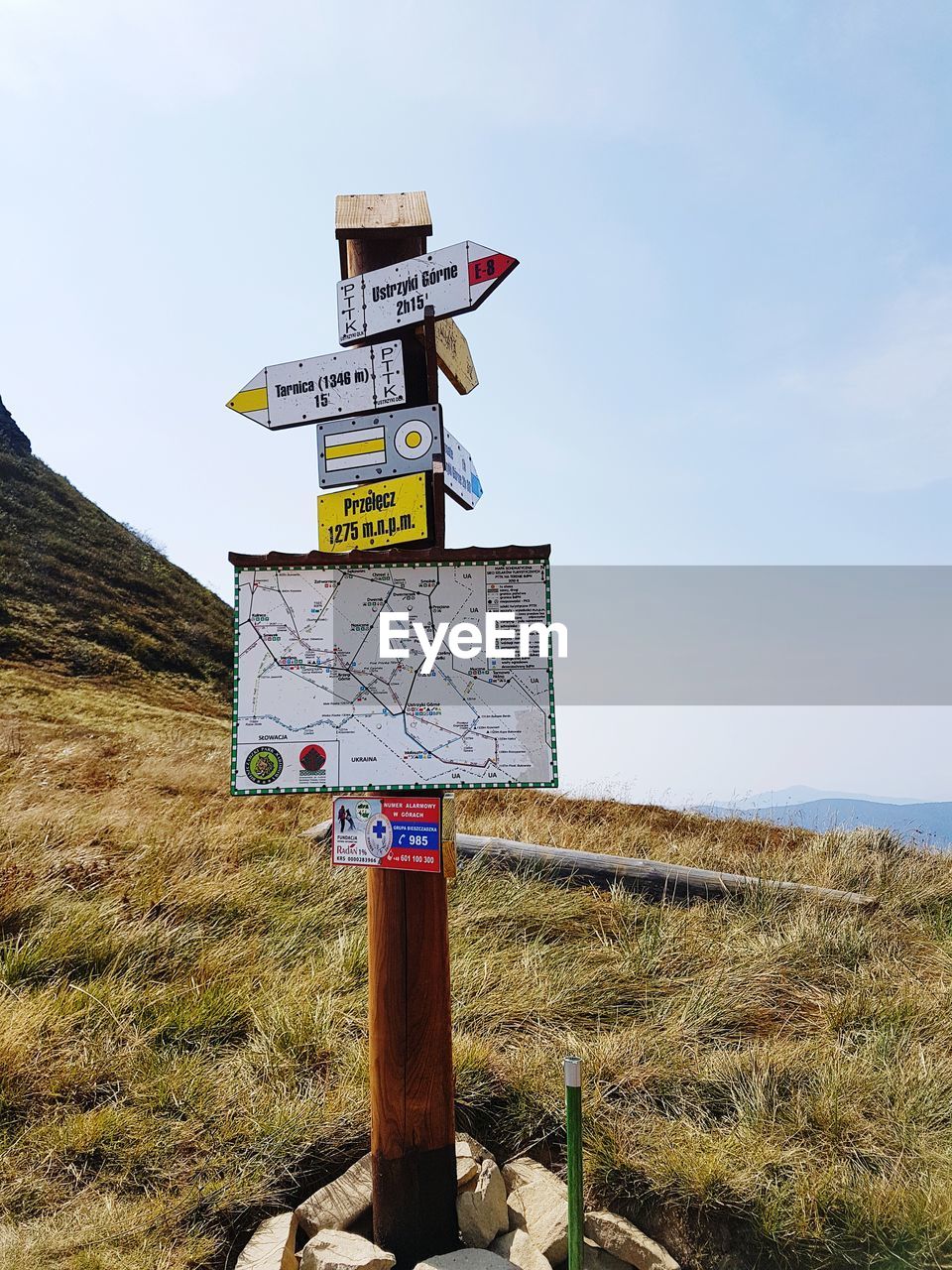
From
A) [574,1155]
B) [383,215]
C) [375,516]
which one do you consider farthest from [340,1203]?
[383,215]

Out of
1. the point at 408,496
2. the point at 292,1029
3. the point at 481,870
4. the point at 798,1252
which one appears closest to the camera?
the point at 798,1252

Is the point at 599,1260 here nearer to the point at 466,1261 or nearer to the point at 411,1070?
the point at 466,1261

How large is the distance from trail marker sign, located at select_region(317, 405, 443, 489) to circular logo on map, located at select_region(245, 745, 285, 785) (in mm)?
1152

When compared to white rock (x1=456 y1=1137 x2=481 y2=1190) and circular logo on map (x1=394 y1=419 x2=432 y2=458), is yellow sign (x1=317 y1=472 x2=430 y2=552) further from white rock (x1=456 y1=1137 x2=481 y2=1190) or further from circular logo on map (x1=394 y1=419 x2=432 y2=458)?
white rock (x1=456 y1=1137 x2=481 y2=1190)

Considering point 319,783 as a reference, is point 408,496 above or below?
above

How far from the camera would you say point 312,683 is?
334 cm

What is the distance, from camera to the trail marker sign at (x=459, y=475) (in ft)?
11.4

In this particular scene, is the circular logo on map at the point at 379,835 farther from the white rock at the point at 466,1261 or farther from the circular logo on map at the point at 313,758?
the white rock at the point at 466,1261

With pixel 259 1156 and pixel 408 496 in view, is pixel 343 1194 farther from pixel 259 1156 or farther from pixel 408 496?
pixel 408 496

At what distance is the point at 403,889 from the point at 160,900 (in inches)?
98.8

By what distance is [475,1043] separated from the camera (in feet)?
12.9

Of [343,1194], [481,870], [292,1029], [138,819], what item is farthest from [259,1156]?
[138,819]

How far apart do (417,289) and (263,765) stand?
207 cm

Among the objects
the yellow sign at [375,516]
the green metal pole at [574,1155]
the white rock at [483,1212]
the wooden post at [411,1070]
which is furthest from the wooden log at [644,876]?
the green metal pole at [574,1155]
